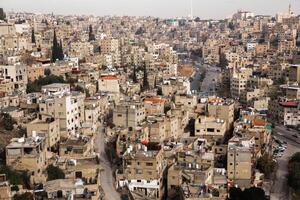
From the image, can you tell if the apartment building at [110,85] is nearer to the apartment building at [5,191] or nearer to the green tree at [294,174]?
the green tree at [294,174]

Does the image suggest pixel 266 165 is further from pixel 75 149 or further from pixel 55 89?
pixel 55 89

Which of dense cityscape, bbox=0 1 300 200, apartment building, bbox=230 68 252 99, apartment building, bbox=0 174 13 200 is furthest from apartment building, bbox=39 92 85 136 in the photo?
apartment building, bbox=230 68 252 99

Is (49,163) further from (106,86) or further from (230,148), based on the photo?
(106,86)

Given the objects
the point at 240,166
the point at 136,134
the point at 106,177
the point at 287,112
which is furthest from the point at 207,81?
the point at 106,177

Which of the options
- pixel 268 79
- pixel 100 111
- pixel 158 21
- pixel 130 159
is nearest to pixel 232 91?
pixel 268 79

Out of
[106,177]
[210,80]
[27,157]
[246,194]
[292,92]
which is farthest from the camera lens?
[210,80]
